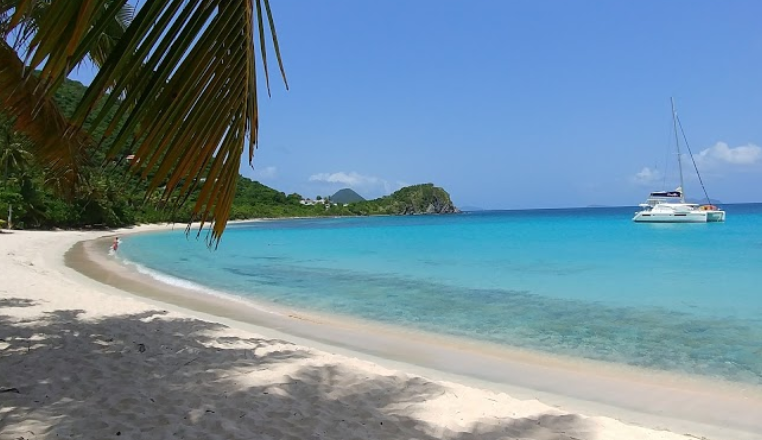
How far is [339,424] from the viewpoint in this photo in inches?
137

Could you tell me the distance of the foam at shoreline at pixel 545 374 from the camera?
4609 mm

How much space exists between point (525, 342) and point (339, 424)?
4501mm

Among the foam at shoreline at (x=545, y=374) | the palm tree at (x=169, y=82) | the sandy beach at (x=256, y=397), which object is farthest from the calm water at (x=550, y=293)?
the palm tree at (x=169, y=82)

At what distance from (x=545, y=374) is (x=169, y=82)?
17.6 feet

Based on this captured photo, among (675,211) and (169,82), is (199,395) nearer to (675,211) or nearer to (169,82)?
(169,82)

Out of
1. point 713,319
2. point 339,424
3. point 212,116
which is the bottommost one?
point 713,319

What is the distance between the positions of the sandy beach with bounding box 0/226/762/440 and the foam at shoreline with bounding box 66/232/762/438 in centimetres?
5

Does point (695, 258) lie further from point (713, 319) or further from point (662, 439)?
point (662, 439)

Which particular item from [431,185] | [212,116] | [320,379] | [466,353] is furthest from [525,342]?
[431,185]

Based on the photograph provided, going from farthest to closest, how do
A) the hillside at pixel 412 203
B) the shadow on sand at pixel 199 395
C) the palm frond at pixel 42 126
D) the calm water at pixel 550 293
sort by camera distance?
1. the hillside at pixel 412 203
2. the calm water at pixel 550 293
3. the shadow on sand at pixel 199 395
4. the palm frond at pixel 42 126

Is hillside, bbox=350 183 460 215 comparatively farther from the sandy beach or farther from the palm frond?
the palm frond

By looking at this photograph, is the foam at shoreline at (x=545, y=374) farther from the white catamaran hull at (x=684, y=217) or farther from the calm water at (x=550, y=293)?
the white catamaran hull at (x=684, y=217)

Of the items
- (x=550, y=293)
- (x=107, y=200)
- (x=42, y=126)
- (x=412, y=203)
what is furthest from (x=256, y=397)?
(x=412, y=203)

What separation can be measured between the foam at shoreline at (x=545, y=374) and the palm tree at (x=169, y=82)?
13.6 feet
